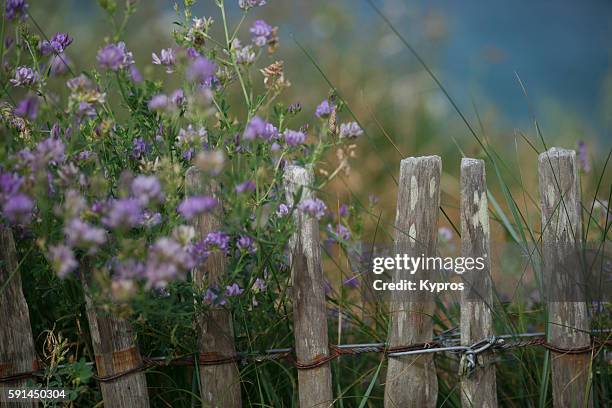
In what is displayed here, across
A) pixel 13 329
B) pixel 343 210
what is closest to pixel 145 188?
pixel 13 329

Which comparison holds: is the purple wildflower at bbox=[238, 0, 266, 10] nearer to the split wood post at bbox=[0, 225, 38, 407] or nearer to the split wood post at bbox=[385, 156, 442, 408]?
the split wood post at bbox=[385, 156, 442, 408]

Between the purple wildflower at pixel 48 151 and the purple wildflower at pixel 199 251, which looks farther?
the purple wildflower at pixel 199 251

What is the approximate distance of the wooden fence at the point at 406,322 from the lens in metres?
1.61

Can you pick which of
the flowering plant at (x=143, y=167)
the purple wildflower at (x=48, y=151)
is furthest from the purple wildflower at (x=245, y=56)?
the purple wildflower at (x=48, y=151)

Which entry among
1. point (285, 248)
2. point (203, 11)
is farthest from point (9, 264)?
point (203, 11)

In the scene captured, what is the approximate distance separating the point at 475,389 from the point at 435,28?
3.37m

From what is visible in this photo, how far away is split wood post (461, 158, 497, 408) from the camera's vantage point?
164 cm

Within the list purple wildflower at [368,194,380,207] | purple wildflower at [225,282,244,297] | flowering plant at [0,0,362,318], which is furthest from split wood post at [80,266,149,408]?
purple wildflower at [368,194,380,207]

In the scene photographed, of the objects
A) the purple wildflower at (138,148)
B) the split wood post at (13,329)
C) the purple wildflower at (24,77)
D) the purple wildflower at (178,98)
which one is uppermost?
the purple wildflower at (24,77)

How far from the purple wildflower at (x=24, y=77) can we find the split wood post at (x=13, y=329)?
12.7 inches

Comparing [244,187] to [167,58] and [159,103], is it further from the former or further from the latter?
[167,58]

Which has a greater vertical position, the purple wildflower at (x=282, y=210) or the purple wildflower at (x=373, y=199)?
the purple wildflower at (x=373, y=199)

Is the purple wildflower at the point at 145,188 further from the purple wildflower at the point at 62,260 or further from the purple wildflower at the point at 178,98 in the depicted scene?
the purple wildflower at the point at 178,98

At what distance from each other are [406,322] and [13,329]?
90 cm
